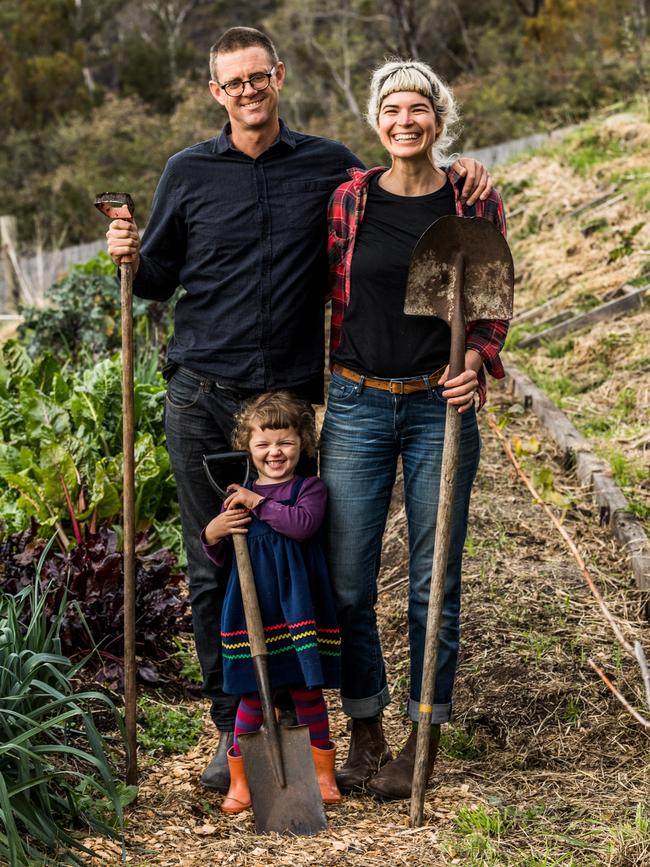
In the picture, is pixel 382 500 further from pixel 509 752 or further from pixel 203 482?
pixel 509 752

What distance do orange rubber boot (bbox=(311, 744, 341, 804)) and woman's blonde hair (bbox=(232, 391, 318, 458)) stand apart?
94 centimetres

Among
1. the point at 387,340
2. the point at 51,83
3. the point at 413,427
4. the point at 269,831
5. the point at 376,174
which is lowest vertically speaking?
the point at 269,831

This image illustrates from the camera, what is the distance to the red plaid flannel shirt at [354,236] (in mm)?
3244

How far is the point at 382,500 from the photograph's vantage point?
3367 mm

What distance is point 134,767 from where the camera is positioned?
3389mm

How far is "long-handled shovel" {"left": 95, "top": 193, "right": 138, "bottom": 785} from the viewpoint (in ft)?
10.7

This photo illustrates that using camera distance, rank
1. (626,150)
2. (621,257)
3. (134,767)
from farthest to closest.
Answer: (626,150), (621,257), (134,767)

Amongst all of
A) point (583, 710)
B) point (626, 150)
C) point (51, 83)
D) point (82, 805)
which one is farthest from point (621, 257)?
point (51, 83)

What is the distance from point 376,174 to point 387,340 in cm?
51

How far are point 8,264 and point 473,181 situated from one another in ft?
33.4

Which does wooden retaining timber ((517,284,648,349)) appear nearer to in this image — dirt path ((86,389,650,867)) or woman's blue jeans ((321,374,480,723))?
dirt path ((86,389,650,867))

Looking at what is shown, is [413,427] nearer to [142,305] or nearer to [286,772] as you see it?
[286,772]

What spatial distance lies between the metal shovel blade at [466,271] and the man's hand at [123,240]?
829 mm

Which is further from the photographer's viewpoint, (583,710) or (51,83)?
(51,83)
